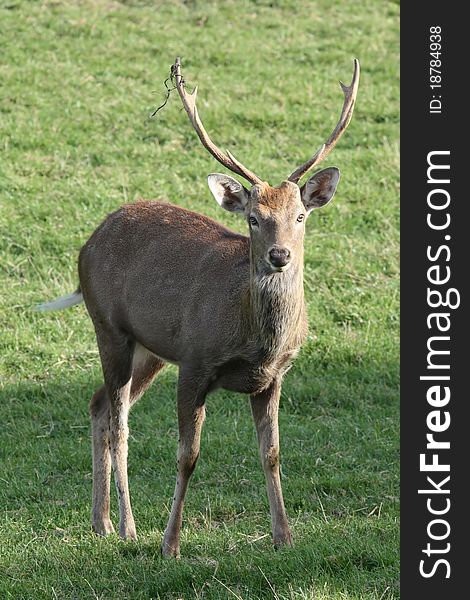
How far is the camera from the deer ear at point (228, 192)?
22.3 ft

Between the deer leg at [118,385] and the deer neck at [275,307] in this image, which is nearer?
the deer neck at [275,307]

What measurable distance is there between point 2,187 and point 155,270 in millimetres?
5905

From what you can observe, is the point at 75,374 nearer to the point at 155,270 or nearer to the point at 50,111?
the point at 155,270

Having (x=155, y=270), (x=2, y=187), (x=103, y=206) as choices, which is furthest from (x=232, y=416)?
(x=2, y=187)

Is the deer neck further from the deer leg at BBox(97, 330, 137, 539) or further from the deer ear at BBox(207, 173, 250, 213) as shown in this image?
the deer leg at BBox(97, 330, 137, 539)

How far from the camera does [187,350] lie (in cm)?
698

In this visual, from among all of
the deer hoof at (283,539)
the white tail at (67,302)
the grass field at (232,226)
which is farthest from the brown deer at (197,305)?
the grass field at (232,226)

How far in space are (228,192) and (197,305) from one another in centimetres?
71

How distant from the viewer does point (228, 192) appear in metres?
6.88

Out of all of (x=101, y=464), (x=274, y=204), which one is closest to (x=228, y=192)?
(x=274, y=204)

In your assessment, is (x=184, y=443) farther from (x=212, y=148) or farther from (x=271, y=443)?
(x=212, y=148)

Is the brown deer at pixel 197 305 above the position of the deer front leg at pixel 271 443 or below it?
above

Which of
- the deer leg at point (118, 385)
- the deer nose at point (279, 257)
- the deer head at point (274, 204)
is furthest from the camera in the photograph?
the deer leg at point (118, 385)

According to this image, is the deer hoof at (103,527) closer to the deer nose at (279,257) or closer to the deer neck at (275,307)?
the deer neck at (275,307)
